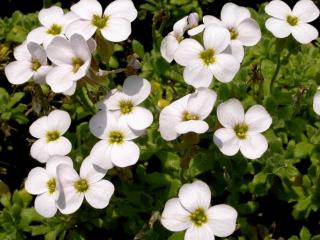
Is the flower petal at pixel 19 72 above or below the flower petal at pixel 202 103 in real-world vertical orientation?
below

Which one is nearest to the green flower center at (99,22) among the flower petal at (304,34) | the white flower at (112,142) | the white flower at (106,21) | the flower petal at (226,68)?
the white flower at (106,21)

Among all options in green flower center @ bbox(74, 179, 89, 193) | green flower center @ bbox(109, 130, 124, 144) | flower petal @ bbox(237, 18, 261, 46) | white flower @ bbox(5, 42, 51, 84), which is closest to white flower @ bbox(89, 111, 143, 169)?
green flower center @ bbox(109, 130, 124, 144)

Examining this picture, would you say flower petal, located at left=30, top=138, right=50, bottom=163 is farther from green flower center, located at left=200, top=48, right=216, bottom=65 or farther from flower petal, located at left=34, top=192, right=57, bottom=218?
green flower center, located at left=200, top=48, right=216, bottom=65

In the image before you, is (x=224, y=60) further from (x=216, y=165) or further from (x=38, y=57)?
(x=38, y=57)

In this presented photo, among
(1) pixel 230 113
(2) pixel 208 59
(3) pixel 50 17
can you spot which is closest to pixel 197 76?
(2) pixel 208 59

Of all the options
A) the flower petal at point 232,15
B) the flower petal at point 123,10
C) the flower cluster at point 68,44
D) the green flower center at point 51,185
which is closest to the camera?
the flower cluster at point 68,44

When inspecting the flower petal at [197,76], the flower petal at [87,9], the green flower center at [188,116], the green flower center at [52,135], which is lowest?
the green flower center at [52,135]

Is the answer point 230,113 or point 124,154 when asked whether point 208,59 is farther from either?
point 124,154

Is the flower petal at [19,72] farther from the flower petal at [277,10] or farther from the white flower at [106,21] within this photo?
the flower petal at [277,10]
